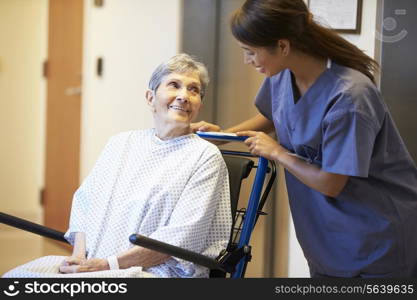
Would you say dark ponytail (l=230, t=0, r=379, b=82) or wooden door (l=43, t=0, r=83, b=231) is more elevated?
dark ponytail (l=230, t=0, r=379, b=82)

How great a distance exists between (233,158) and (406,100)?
32.3 inches

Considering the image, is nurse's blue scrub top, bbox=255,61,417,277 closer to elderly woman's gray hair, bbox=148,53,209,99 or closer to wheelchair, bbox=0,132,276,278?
wheelchair, bbox=0,132,276,278

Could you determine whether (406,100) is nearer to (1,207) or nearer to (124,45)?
(124,45)

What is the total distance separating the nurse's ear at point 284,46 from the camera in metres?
1.65

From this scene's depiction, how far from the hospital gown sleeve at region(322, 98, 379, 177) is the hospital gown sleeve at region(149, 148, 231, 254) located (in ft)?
1.16

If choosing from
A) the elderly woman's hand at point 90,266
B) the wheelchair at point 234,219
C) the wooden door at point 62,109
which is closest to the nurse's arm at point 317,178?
the wheelchair at point 234,219

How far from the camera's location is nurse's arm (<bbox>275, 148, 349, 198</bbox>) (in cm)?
165

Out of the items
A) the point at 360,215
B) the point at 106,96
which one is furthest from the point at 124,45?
the point at 360,215

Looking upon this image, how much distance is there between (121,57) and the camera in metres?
3.54

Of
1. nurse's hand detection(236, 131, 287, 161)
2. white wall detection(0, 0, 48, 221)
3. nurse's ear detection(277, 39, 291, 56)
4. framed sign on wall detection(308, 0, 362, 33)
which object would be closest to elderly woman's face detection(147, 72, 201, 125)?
nurse's hand detection(236, 131, 287, 161)

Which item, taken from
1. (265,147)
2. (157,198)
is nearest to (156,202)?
(157,198)

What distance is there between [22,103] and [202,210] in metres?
3.22

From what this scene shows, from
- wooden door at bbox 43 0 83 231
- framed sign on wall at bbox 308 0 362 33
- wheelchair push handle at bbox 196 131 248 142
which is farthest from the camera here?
wooden door at bbox 43 0 83 231

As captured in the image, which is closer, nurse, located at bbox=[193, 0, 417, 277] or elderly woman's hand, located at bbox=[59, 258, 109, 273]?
nurse, located at bbox=[193, 0, 417, 277]
